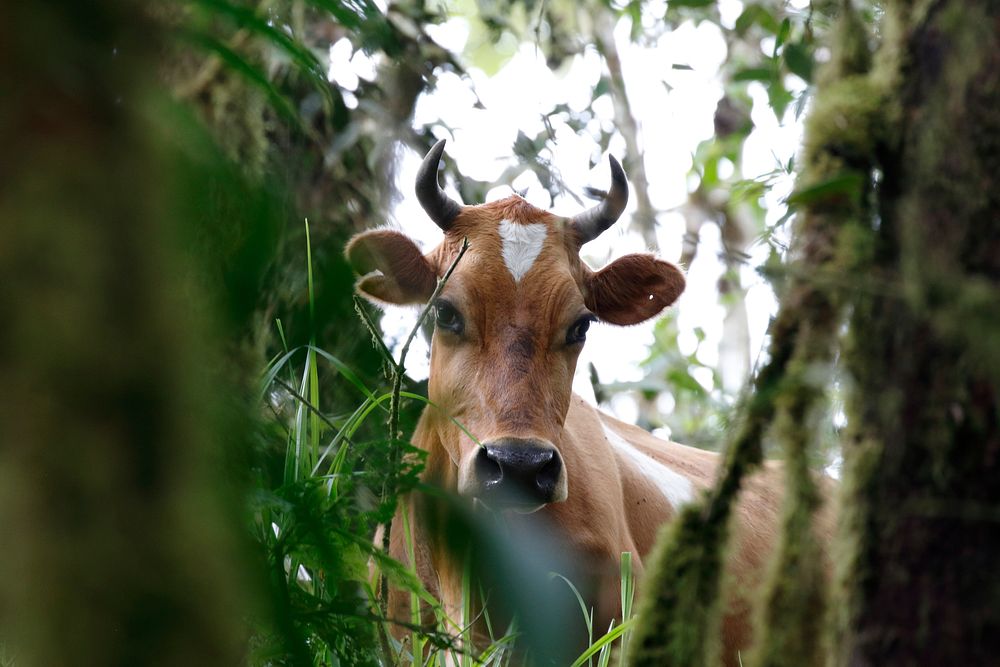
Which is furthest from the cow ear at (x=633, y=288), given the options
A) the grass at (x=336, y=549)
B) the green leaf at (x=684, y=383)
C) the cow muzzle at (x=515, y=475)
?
the grass at (x=336, y=549)

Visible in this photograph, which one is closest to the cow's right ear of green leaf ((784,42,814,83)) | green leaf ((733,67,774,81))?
green leaf ((733,67,774,81))

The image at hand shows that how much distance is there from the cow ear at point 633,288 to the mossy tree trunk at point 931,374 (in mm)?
3308

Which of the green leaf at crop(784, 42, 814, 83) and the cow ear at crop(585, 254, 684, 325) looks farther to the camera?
the cow ear at crop(585, 254, 684, 325)

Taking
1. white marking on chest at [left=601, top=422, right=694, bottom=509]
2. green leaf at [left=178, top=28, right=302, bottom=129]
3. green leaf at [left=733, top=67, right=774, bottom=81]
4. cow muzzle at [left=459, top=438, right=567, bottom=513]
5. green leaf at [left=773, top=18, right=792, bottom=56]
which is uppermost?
green leaf at [left=773, top=18, right=792, bottom=56]

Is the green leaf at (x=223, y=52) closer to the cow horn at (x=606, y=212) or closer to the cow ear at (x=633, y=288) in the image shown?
the cow horn at (x=606, y=212)

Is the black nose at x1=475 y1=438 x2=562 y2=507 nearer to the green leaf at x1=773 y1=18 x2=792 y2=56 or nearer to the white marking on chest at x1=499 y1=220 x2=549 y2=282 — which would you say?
the white marking on chest at x1=499 y1=220 x2=549 y2=282

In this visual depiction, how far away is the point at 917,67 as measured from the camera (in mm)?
1405

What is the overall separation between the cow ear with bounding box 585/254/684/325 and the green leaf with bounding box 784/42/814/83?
3.74 feet

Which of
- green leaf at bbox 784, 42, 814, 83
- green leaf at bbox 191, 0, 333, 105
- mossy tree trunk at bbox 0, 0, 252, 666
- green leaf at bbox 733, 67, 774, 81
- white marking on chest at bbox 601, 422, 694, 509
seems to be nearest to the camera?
mossy tree trunk at bbox 0, 0, 252, 666

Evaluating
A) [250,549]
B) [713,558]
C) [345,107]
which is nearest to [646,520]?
[345,107]

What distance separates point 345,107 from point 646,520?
8.84ft

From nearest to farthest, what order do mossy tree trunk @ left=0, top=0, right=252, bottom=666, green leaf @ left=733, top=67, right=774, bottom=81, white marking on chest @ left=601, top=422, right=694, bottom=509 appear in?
mossy tree trunk @ left=0, top=0, right=252, bottom=666
green leaf @ left=733, top=67, right=774, bottom=81
white marking on chest @ left=601, top=422, right=694, bottom=509

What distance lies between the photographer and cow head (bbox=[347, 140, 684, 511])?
3631mm

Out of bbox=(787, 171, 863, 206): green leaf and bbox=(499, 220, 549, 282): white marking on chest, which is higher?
bbox=(787, 171, 863, 206): green leaf
